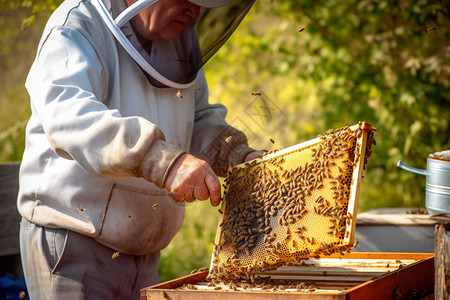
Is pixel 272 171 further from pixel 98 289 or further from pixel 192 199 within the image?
pixel 98 289

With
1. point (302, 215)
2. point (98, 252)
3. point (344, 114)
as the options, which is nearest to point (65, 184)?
point (98, 252)

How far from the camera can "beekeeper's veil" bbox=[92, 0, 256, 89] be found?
100 inches

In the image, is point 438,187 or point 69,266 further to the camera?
point 69,266

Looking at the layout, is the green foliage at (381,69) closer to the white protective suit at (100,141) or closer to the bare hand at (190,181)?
the white protective suit at (100,141)

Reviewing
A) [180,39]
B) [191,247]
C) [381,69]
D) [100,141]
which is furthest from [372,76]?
[100,141]

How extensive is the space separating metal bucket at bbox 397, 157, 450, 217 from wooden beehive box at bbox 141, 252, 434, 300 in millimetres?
341

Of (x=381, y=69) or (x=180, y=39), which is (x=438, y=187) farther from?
(x=381, y=69)

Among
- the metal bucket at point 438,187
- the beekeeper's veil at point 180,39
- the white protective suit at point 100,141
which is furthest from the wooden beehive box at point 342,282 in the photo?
the beekeeper's veil at point 180,39

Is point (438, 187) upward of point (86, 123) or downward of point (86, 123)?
downward

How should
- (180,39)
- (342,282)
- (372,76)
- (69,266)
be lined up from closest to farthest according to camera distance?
(342,282) < (69,266) < (180,39) < (372,76)

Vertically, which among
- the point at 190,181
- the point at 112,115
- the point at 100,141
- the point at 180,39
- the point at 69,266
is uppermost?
the point at 180,39

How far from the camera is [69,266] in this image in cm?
264

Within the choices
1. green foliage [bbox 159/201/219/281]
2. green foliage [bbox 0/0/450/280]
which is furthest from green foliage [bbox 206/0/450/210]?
green foliage [bbox 159/201/219/281]

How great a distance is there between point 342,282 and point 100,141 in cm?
118
